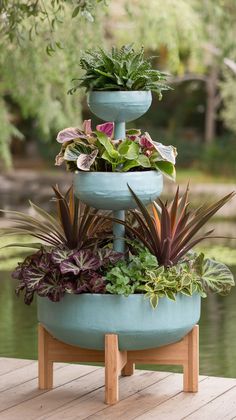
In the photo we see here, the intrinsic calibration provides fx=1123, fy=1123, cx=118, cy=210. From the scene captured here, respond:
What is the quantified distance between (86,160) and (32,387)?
0.94 meters

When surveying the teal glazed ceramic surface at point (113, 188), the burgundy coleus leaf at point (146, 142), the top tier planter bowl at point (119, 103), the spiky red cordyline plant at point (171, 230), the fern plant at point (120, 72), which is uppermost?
the fern plant at point (120, 72)

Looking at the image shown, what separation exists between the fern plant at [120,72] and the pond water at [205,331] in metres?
2.19

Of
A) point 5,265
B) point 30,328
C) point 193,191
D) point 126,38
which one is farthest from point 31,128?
point 30,328

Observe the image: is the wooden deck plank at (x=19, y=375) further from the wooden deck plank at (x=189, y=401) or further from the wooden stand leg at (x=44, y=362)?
the wooden deck plank at (x=189, y=401)

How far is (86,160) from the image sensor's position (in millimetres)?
4066

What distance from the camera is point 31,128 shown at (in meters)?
22.9

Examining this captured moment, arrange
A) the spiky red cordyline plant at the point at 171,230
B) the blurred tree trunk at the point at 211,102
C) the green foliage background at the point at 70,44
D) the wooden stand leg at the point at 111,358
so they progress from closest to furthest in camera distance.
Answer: the wooden stand leg at the point at 111,358 < the spiky red cordyline plant at the point at 171,230 < the green foliage background at the point at 70,44 < the blurred tree trunk at the point at 211,102

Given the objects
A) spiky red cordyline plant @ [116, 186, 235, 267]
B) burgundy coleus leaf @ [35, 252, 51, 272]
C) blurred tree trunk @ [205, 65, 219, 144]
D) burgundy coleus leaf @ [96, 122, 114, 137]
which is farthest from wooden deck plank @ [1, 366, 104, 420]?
blurred tree trunk @ [205, 65, 219, 144]

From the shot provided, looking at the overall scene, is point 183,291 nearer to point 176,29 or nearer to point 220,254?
point 220,254

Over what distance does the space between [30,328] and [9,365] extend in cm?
254

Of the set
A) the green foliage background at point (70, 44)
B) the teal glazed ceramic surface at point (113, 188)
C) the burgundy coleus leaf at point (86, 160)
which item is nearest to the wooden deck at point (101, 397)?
the teal glazed ceramic surface at point (113, 188)

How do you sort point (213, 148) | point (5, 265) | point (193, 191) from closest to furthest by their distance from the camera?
point (5, 265) → point (193, 191) → point (213, 148)

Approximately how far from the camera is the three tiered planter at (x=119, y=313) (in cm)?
403

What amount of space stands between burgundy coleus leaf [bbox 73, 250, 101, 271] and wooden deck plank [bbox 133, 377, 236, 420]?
555 mm
